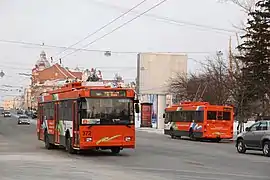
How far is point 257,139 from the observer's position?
26812mm

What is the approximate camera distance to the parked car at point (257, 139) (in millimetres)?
26125

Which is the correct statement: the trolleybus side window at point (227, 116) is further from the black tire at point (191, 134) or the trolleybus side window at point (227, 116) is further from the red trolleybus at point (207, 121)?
the black tire at point (191, 134)

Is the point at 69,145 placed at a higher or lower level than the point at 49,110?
lower

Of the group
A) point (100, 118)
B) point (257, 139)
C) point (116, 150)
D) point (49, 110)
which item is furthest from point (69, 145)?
point (257, 139)

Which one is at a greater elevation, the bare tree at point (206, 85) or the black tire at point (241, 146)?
the bare tree at point (206, 85)

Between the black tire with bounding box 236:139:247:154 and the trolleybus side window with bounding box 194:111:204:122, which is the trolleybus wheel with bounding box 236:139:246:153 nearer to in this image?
the black tire with bounding box 236:139:247:154

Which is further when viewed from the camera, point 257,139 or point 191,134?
point 191,134

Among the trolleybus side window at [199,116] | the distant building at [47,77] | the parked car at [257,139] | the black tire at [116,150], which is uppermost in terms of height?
the distant building at [47,77]

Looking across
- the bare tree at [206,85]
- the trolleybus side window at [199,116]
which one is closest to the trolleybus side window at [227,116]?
the trolleybus side window at [199,116]

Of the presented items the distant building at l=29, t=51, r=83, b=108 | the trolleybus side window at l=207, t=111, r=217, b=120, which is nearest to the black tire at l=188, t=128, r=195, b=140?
the trolleybus side window at l=207, t=111, r=217, b=120

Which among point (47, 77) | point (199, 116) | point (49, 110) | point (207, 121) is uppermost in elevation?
point (47, 77)

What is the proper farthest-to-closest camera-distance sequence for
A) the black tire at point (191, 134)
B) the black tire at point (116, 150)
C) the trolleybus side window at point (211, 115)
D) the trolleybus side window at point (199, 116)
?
the black tire at point (191, 134) → the trolleybus side window at point (199, 116) → the trolleybus side window at point (211, 115) → the black tire at point (116, 150)

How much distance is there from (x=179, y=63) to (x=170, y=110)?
32.0 m

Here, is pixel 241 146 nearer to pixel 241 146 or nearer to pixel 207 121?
pixel 241 146
